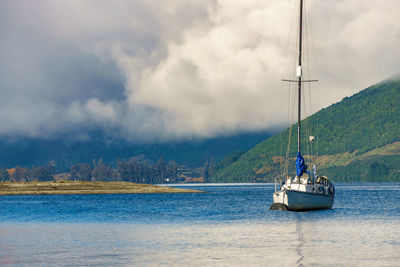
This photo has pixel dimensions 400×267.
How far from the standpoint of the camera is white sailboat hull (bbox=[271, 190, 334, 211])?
353 feet

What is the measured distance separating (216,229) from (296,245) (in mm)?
22878

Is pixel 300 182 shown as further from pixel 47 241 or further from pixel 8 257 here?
pixel 8 257

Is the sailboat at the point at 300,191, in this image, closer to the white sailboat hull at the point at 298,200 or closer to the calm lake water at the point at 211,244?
the white sailboat hull at the point at 298,200

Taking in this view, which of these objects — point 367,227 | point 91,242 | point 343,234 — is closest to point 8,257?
point 91,242

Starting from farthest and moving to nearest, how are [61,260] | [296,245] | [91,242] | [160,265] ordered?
[91,242]
[296,245]
[61,260]
[160,265]

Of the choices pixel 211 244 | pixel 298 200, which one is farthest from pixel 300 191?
pixel 211 244

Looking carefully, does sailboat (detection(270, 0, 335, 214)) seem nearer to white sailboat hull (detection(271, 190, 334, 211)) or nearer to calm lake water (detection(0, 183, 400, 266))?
white sailboat hull (detection(271, 190, 334, 211))

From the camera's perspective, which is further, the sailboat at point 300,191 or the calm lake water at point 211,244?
the sailboat at point 300,191

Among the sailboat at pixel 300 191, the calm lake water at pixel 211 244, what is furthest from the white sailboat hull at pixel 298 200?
the calm lake water at pixel 211 244

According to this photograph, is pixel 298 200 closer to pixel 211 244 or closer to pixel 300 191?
pixel 300 191

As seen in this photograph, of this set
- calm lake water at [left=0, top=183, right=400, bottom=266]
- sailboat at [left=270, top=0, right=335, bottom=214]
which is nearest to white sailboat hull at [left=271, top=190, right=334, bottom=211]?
sailboat at [left=270, top=0, right=335, bottom=214]

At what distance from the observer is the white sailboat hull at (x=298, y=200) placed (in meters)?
108

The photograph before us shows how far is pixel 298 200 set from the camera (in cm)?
10756

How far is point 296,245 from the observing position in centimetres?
5888
